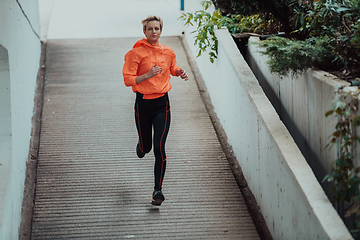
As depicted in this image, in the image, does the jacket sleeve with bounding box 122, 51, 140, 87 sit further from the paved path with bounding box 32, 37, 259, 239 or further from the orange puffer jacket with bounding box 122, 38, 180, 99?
the paved path with bounding box 32, 37, 259, 239

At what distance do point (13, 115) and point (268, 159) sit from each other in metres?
2.35

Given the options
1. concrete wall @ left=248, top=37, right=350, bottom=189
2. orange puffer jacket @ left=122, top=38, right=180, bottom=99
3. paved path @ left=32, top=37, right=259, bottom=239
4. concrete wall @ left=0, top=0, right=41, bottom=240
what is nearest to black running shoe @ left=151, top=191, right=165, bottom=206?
paved path @ left=32, top=37, right=259, bottom=239

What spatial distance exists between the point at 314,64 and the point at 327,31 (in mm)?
503

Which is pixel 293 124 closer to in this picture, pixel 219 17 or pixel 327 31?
pixel 327 31

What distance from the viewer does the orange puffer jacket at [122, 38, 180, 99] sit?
3822 millimetres

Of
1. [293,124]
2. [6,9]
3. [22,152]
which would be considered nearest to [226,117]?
[293,124]

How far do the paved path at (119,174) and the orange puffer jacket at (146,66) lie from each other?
1.07m

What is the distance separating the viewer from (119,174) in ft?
15.0

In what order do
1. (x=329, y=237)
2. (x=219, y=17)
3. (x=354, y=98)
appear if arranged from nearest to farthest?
(x=329, y=237) < (x=354, y=98) < (x=219, y=17)

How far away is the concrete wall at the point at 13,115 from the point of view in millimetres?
3393

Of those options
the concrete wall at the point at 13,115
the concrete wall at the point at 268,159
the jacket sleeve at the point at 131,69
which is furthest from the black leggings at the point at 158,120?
the concrete wall at the point at 13,115

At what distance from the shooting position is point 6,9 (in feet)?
13.5

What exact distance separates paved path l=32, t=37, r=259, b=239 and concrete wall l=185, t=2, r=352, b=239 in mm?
284

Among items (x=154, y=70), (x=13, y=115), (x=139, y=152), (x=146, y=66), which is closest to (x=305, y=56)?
(x=154, y=70)
